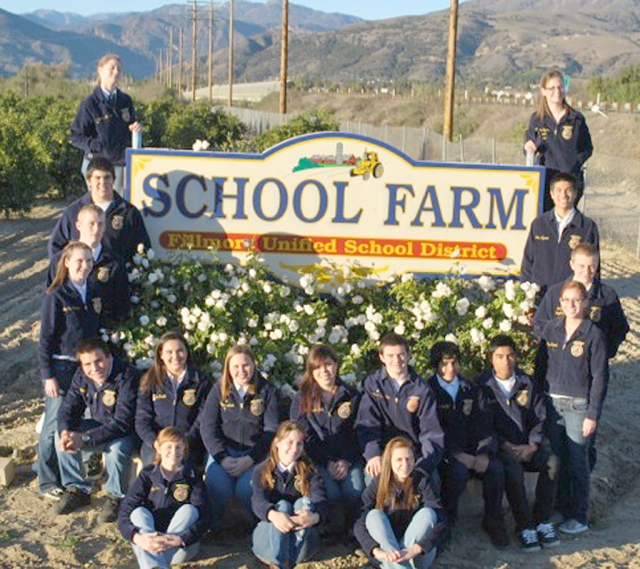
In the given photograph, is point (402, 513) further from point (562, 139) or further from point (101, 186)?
point (562, 139)

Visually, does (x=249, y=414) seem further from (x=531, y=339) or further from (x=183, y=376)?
(x=531, y=339)

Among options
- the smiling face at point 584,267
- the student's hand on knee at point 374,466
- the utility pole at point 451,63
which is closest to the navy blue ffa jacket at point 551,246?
the smiling face at point 584,267

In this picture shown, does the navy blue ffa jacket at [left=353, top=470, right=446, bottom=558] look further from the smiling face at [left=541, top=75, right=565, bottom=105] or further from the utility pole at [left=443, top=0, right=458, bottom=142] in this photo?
the utility pole at [left=443, top=0, right=458, bottom=142]

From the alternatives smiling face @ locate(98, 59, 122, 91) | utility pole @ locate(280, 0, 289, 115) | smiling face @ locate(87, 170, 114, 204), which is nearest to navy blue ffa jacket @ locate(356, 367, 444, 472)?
smiling face @ locate(87, 170, 114, 204)

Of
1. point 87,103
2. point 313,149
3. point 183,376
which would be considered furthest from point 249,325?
point 87,103

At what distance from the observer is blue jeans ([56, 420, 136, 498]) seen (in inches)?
253

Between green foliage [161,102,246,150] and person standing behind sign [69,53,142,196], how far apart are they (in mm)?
24107

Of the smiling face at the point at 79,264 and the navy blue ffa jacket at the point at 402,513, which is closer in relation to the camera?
the navy blue ffa jacket at the point at 402,513

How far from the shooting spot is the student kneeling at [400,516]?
18.7 feet

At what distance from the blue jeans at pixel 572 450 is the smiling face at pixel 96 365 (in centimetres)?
279

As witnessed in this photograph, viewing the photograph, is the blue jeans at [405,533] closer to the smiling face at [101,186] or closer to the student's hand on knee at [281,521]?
the student's hand on knee at [281,521]

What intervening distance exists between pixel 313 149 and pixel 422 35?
16624 cm

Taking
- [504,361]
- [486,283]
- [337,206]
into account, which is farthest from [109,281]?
[486,283]

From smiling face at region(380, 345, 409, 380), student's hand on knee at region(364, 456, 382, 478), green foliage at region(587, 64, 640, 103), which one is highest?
green foliage at region(587, 64, 640, 103)
